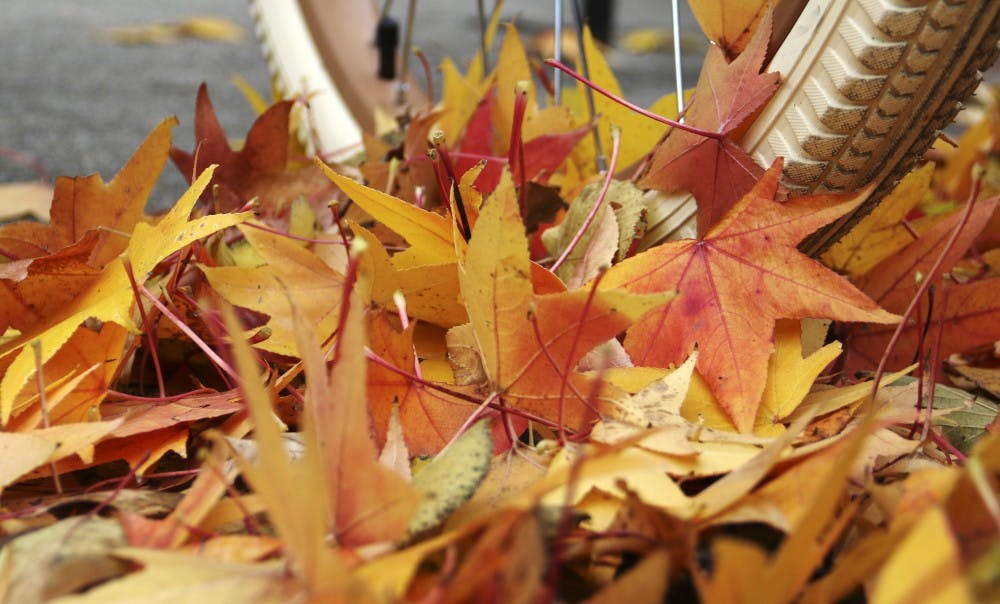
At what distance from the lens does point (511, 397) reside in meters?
0.32

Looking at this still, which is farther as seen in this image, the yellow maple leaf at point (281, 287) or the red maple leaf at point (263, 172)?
the red maple leaf at point (263, 172)

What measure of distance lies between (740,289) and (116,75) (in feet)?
4.63

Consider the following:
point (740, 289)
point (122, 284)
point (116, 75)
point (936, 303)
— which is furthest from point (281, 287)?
point (116, 75)

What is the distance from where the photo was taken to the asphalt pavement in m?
1.01

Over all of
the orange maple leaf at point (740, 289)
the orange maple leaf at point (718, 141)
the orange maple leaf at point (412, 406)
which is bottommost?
the orange maple leaf at point (412, 406)

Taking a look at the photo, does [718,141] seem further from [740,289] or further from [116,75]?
[116,75]

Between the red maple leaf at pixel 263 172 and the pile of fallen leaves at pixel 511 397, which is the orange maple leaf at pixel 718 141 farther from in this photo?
the red maple leaf at pixel 263 172

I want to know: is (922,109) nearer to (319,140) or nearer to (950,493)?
(950,493)

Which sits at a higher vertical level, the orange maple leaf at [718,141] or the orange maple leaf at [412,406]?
the orange maple leaf at [718,141]

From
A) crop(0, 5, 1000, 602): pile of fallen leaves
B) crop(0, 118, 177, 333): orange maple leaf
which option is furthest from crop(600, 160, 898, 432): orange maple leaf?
crop(0, 118, 177, 333): orange maple leaf

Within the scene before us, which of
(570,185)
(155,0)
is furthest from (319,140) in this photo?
(155,0)

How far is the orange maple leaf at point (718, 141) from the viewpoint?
367 mm

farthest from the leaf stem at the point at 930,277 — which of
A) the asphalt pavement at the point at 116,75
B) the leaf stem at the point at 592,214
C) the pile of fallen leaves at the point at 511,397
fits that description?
the asphalt pavement at the point at 116,75

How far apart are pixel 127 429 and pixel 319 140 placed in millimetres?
485
